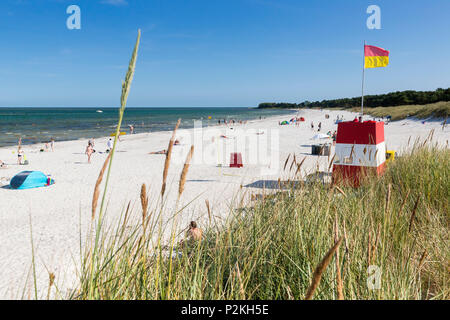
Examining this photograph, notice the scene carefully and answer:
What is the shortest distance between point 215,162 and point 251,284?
54.0 feet

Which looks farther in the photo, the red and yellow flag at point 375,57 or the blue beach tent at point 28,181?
the blue beach tent at point 28,181

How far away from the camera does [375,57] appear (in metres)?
9.61

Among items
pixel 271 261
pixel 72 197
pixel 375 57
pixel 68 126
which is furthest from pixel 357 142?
pixel 68 126

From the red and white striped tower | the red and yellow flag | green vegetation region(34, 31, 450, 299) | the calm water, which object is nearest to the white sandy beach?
green vegetation region(34, 31, 450, 299)

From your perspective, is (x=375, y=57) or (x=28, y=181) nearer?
(x=375, y=57)

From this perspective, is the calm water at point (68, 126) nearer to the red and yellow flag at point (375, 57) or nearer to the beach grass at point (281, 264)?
the red and yellow flag at point (375, 57)

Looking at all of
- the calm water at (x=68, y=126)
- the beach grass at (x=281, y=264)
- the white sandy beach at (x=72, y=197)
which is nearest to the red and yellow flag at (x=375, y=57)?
the white sandy beach at (x=72, y=197)

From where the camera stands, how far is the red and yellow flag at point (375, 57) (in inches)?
373

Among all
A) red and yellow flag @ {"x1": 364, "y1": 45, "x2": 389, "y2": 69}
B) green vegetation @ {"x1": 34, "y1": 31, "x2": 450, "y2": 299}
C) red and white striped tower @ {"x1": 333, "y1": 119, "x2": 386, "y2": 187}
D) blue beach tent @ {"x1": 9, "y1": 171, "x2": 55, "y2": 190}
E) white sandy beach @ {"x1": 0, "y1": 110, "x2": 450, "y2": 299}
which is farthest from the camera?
blue beach tent @ {"x1": 9, "y1": 171, "x2": 55, "y2": 190}

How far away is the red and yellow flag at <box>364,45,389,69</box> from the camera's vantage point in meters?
9.47

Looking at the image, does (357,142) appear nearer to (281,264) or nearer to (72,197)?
(281,264)

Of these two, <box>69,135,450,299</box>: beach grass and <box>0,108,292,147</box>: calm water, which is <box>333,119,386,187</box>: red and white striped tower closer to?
<box>69,135,450,299</box>: beach grass
